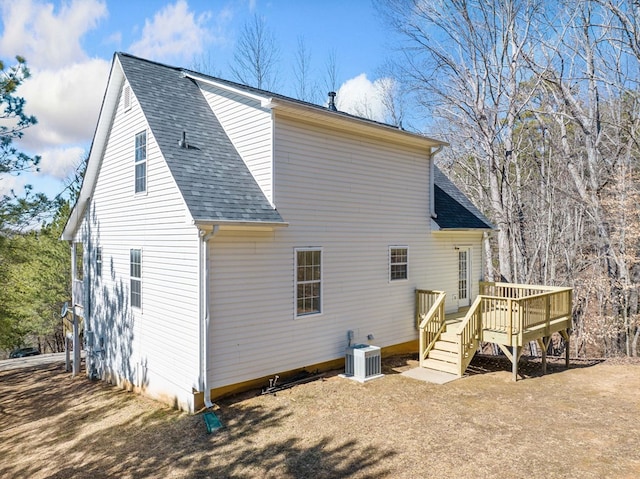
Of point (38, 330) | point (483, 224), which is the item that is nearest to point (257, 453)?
point (483, 224)

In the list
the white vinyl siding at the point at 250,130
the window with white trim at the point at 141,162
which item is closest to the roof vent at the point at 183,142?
the white vinyl siding at the point at 250,130

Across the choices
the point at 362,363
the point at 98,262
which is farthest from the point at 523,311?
the point at 98,262

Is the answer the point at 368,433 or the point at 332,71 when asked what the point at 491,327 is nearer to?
the point at 368,433

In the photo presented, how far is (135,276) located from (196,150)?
3.66 m

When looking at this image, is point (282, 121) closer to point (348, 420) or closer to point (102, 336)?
point (348, 420)

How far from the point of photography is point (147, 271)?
394 inches

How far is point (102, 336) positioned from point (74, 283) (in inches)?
118

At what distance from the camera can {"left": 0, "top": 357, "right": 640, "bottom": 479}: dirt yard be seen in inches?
238

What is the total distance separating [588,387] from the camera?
30.7 feet

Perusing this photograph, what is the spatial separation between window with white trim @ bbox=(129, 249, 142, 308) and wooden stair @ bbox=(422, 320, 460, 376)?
7248mm

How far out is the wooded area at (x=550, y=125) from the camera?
605 inches

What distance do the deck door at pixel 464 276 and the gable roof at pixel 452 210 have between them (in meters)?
0.91

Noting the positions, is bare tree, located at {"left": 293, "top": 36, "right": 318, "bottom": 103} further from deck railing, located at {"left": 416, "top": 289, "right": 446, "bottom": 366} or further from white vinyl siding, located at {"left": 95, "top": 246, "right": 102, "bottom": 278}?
deck railing, located at {"left": 416, "top": 289, "right": 446, "bottom": 366}

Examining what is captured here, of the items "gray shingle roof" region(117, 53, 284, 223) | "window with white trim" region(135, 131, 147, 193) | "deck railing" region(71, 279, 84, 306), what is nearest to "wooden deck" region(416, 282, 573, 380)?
"gray shingle roof" region(117, 53, 284, 223)
